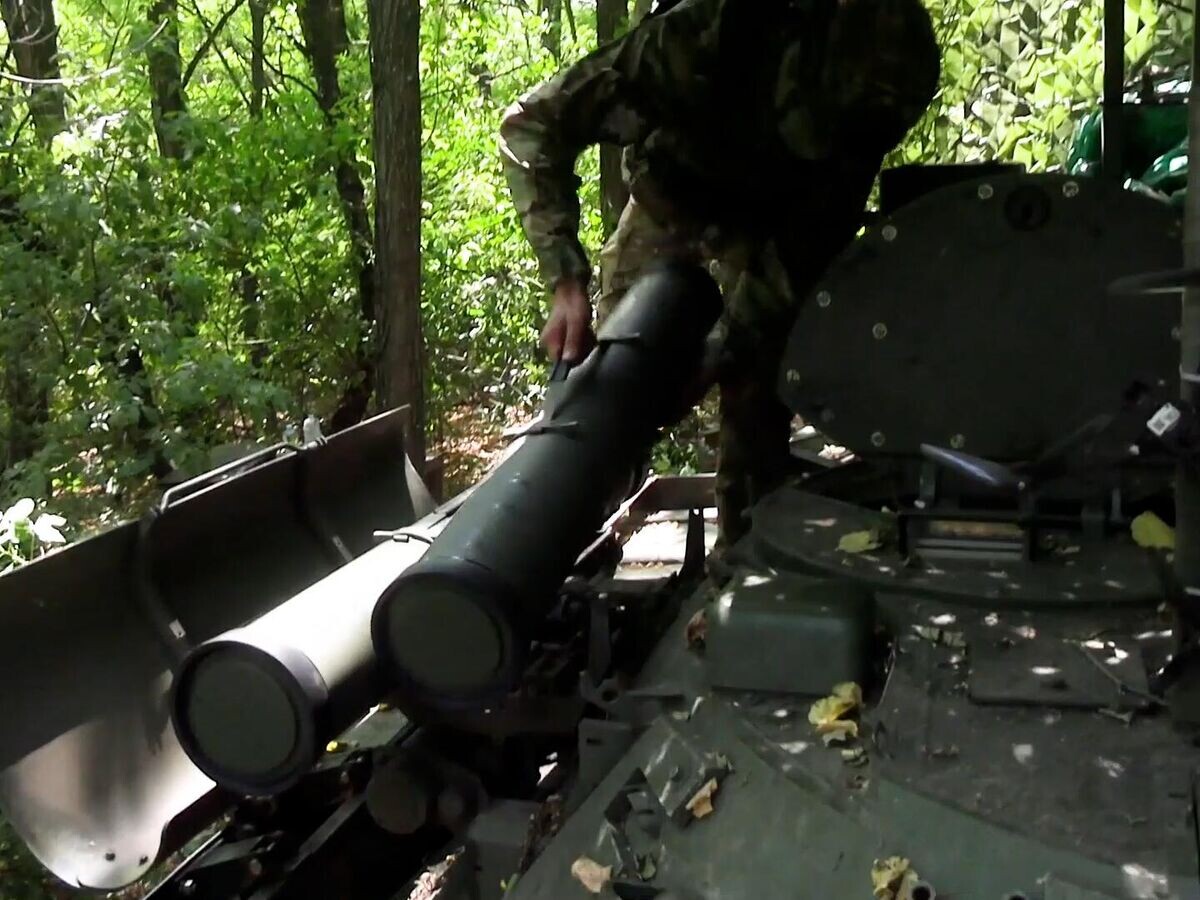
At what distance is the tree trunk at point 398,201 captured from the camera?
22.9 ft

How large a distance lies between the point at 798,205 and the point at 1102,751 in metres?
2.22

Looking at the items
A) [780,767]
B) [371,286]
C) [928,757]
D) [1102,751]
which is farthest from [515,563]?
[371,286]

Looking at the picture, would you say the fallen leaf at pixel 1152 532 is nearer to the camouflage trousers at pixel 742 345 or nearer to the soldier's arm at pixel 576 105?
the camouflage trousers at pixel 742 345

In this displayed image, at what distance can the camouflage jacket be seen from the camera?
384 centimetres

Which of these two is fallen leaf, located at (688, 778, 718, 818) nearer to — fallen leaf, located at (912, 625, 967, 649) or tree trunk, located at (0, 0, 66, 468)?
fallen leaf, located at (912, 625, 967, 649)

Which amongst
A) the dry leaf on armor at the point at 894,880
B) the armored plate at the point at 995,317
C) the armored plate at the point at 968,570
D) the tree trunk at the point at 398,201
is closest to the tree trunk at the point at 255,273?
the tree trunk at the point at 398,201

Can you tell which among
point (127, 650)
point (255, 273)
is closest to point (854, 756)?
point (127, 650)

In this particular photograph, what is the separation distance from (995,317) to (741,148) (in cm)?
112

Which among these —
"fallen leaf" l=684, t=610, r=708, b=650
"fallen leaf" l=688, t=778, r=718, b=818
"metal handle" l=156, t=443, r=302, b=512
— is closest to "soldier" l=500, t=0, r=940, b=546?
"fallen leaf" l=684, t=610, r=708, b=650

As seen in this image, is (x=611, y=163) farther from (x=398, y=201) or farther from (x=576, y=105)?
(x=576, y=105)

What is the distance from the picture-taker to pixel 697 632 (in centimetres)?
307

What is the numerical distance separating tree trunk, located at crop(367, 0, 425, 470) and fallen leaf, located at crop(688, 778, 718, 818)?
4308mm

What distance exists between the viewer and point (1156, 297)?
3213 mm

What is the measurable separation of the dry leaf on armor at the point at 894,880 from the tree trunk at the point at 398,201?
467 cm
